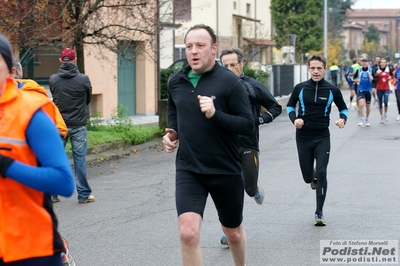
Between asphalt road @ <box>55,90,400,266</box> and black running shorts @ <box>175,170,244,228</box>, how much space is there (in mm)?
1397

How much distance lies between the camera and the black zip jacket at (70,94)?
31.7 feet

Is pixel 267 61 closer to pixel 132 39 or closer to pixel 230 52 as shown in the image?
pixel 132 39

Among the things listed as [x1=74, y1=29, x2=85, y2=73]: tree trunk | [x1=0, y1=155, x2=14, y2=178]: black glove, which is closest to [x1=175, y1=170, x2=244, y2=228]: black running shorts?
[x1=0, y1=155, x2=14, y2=178]: black glove

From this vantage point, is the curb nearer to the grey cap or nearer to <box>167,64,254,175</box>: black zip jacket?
<box>167,64,254,175</box>: black zip jacket

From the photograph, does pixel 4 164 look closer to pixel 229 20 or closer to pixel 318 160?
pixel 318 160

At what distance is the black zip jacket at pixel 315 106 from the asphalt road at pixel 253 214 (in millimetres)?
985

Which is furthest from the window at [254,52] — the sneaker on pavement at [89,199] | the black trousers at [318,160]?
the black trousers at [318,160]

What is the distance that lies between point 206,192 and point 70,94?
16.8ft

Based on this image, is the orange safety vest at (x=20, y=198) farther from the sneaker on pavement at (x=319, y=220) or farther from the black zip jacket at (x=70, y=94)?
the black zip jacket at (x=70, y=94)

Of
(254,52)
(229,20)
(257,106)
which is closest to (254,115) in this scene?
(257,106)

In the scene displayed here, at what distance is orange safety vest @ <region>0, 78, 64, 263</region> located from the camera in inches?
119

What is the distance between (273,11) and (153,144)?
39.9 meters

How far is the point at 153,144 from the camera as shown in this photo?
16656 mm

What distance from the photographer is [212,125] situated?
4.86 meters
